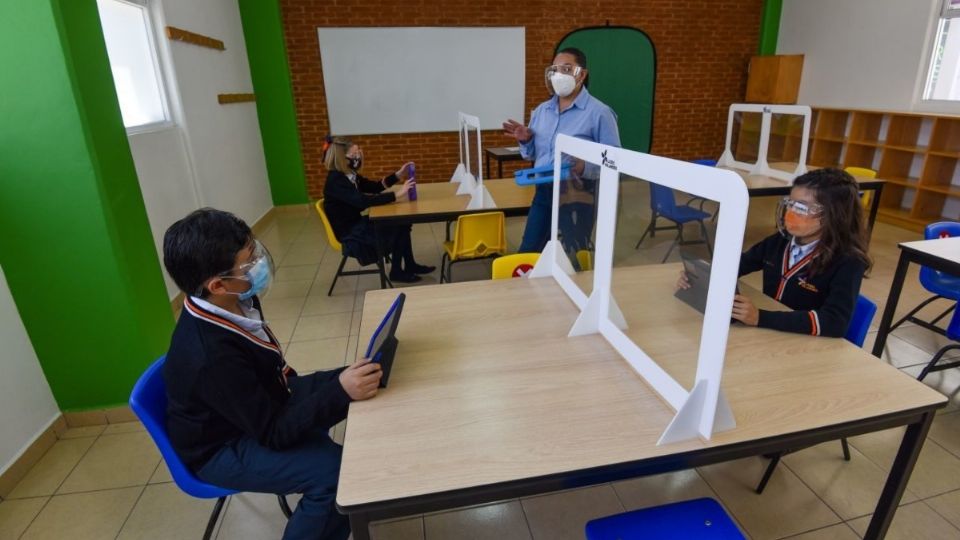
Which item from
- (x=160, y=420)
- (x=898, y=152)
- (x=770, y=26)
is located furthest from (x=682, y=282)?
(x=770, y=26)

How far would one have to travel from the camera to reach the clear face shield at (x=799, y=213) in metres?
1.55

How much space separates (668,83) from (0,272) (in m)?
6.79

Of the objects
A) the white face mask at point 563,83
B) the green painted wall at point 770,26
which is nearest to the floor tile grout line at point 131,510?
the white face mask at point 563,83

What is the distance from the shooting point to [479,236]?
9.88ft

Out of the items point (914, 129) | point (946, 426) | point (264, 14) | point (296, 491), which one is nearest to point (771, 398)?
point (296, 491)

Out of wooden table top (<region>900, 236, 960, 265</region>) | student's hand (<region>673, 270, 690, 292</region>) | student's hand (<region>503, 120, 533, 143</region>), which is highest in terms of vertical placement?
student's hand (<region>503, 120, 533, 143</region>)

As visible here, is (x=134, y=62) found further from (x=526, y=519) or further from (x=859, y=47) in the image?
(x=859, y=47)

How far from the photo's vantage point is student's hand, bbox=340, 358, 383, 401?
1.18 metres

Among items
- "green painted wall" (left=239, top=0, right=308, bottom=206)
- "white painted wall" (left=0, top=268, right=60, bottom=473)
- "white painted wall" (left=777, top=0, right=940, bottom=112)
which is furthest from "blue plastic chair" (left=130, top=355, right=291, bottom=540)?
"white painted wall" (left=777, top=0, right=940, bottom=112)

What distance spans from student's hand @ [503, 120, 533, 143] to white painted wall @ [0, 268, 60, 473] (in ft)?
7.73

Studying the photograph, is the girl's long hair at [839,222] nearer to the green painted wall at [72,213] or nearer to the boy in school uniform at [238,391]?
the boy in school uniform at [238,391]

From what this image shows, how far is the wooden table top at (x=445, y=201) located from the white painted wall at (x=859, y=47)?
432 centimetres

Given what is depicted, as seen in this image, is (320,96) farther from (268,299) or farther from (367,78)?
(268,299)

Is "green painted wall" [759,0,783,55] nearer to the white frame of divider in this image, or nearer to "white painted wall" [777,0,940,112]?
"white painted wall" [777,0,940,112]
